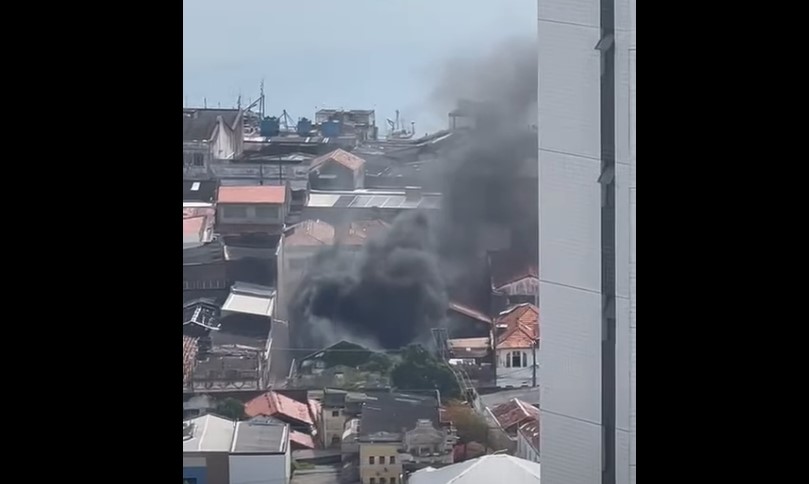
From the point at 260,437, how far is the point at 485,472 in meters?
0.38

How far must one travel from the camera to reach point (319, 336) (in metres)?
1.82

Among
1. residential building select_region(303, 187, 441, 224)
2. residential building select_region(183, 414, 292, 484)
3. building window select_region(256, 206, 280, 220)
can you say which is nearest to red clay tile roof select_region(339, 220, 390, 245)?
residential building select_region(303, 187, 441, 224)

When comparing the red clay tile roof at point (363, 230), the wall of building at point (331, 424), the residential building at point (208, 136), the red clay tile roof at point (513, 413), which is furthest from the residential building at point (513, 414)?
the residential building at point (208, 136)

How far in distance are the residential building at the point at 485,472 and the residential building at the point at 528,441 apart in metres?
0.01

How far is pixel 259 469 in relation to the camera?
184 cm

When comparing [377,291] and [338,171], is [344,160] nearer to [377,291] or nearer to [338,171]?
[338,171]

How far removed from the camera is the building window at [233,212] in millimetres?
1791

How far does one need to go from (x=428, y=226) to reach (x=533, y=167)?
0.20 m
